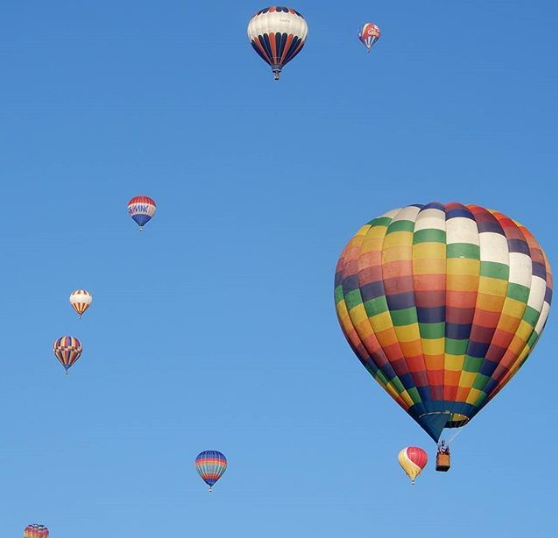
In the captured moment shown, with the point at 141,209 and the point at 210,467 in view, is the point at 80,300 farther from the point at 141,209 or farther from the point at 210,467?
the point at 210,467

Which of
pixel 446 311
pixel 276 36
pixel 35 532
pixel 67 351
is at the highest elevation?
pixel 276 36

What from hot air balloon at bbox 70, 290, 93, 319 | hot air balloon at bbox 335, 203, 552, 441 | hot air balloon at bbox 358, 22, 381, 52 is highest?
hot air balloon at bbox 358, 22, 381, 52

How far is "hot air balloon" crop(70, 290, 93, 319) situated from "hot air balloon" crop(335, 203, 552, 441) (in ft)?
126

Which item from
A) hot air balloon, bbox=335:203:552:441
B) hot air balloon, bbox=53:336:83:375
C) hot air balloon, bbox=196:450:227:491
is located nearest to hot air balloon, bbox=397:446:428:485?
hot air balloon, bbox=196:450:227:491

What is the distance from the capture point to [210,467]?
300 ft

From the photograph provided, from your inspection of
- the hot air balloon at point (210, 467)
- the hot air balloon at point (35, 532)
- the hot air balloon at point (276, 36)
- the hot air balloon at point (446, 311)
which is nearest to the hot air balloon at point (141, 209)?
the hot air balloon at point (210, 467)

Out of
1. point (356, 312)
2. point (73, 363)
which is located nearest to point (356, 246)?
point (356, 312)

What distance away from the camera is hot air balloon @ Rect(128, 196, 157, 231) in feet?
321

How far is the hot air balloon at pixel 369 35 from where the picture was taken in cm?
9619

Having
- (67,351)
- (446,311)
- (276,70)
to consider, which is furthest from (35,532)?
(446,311)

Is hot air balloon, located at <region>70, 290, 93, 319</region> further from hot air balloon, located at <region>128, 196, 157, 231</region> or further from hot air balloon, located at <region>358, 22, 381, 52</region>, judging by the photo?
hot air balloon, located at <region>358, 22, 381, 52</region>

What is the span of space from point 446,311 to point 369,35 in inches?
1333

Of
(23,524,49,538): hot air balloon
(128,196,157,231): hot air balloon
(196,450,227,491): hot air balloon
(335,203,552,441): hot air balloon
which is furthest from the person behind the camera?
(23,524,49,538): hot air balloon

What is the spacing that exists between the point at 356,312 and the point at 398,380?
2825 millimetres
